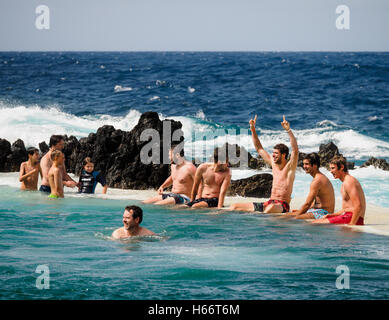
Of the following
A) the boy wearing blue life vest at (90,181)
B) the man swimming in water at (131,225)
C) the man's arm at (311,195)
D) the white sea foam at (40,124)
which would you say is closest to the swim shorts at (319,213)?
the man's arm at (311,195)

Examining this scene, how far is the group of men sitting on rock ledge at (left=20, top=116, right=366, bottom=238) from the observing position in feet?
34.5

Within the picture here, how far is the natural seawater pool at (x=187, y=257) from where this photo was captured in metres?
7.47

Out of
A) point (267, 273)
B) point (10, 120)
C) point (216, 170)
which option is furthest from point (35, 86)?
point (267, 273)

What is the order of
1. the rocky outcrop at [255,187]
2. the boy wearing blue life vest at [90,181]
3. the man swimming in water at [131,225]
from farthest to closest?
the rocky outcrop at [255,187] < the boy wearing blue life vest at [90,181] < the man swimming in water at [131,225]

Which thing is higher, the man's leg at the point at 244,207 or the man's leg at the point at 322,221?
the man's leg at the point at 244,207

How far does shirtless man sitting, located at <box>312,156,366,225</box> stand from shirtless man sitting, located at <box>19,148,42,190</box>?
22.5 ft

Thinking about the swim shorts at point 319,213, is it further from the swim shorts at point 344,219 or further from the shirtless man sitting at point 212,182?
the shirtless man sitting at point 212,182

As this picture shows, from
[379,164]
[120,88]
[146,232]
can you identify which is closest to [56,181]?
[146,232]

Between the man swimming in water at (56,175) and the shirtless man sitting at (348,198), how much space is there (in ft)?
18.8

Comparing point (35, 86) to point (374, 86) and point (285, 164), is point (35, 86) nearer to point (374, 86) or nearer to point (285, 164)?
point (374, 86)

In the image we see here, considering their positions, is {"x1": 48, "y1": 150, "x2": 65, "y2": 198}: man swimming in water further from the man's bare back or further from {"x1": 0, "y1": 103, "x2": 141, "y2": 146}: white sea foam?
{"x1": 0, "y1": 103, "x2": 141, "y2": 146}: white sea foam

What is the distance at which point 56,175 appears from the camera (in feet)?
42.3

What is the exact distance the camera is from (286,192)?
11.8 m

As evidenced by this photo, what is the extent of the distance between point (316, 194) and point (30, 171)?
6.77 m
